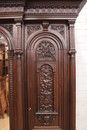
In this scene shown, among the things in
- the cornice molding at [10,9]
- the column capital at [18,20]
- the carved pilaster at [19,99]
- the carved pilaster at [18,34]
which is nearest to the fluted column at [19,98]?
the carved pilaster at [19,99]

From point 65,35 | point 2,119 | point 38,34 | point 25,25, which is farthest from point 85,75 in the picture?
point 2,119

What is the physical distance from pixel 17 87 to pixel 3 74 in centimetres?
20

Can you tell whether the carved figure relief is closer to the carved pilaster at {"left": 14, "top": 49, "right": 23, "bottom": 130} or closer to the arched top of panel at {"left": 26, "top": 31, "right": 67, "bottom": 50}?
the arched top of panel at {"left": 26, "top": 31, "right": 67, "bottom": 50}

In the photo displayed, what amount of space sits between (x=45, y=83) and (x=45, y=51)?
1.13 ft

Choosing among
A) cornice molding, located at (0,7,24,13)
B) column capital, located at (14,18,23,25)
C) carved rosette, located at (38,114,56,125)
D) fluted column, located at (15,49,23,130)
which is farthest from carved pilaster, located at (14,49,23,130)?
cornice molding, located at (0,7,24,13)

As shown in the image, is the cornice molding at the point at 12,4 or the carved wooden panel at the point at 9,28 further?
the carved wooden panel at the point at 9,28

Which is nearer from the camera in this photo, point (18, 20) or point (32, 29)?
point (18, 20)

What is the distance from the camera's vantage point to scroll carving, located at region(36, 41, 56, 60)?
1679 mm

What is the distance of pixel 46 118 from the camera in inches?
66.2

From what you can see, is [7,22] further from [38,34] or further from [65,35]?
[65,35]

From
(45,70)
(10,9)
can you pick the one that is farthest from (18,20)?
(45,70)

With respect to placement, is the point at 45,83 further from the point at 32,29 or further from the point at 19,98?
the point at 32,29

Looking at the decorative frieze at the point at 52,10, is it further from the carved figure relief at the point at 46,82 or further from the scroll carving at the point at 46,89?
the scroll carving at the point at 46,89

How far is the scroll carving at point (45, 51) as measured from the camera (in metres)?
1.68
